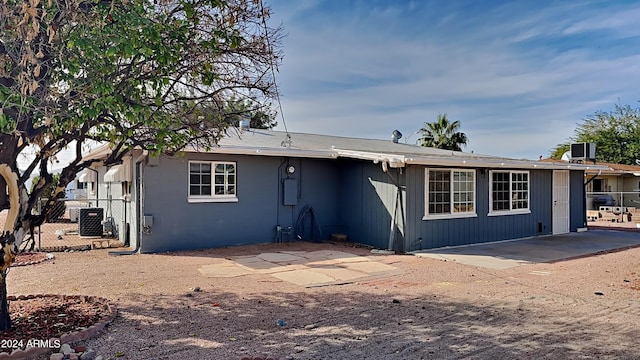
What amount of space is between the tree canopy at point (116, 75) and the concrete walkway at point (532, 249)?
21.1 feet

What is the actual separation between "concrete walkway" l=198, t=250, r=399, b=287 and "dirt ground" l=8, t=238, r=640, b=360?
250 mm

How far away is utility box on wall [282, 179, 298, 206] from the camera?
12070 mm

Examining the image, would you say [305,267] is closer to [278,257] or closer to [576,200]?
[278,257]

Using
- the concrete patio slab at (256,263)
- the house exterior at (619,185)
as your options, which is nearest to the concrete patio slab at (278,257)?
the concrete patio slab at (256,263)

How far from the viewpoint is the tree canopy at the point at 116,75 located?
4.02 meters

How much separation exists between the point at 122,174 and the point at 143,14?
7.58 m

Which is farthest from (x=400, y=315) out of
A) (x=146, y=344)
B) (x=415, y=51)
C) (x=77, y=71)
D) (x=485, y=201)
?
(x=415, y=51)

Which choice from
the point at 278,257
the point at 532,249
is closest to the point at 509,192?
the point at 532,249

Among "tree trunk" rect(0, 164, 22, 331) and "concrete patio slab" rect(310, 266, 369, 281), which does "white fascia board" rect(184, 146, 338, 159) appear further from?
"tree trunk" rect(0, 164, 22, 331)

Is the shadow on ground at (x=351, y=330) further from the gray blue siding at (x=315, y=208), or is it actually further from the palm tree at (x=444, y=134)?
the palm tree at (x=444, y=134)

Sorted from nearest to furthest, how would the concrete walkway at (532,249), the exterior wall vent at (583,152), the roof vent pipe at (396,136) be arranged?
the concrete walkway at (532,249)
the exterior wall vent at (583,152)
the roof vent pipe at (396,136)

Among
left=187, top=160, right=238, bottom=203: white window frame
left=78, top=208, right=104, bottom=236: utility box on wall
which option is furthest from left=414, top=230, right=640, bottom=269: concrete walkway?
left=78, top=208, right=104, bottom=236: utility box on wall

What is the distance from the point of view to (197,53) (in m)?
5.11

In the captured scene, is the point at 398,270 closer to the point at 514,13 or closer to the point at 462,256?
the point at 462,256
